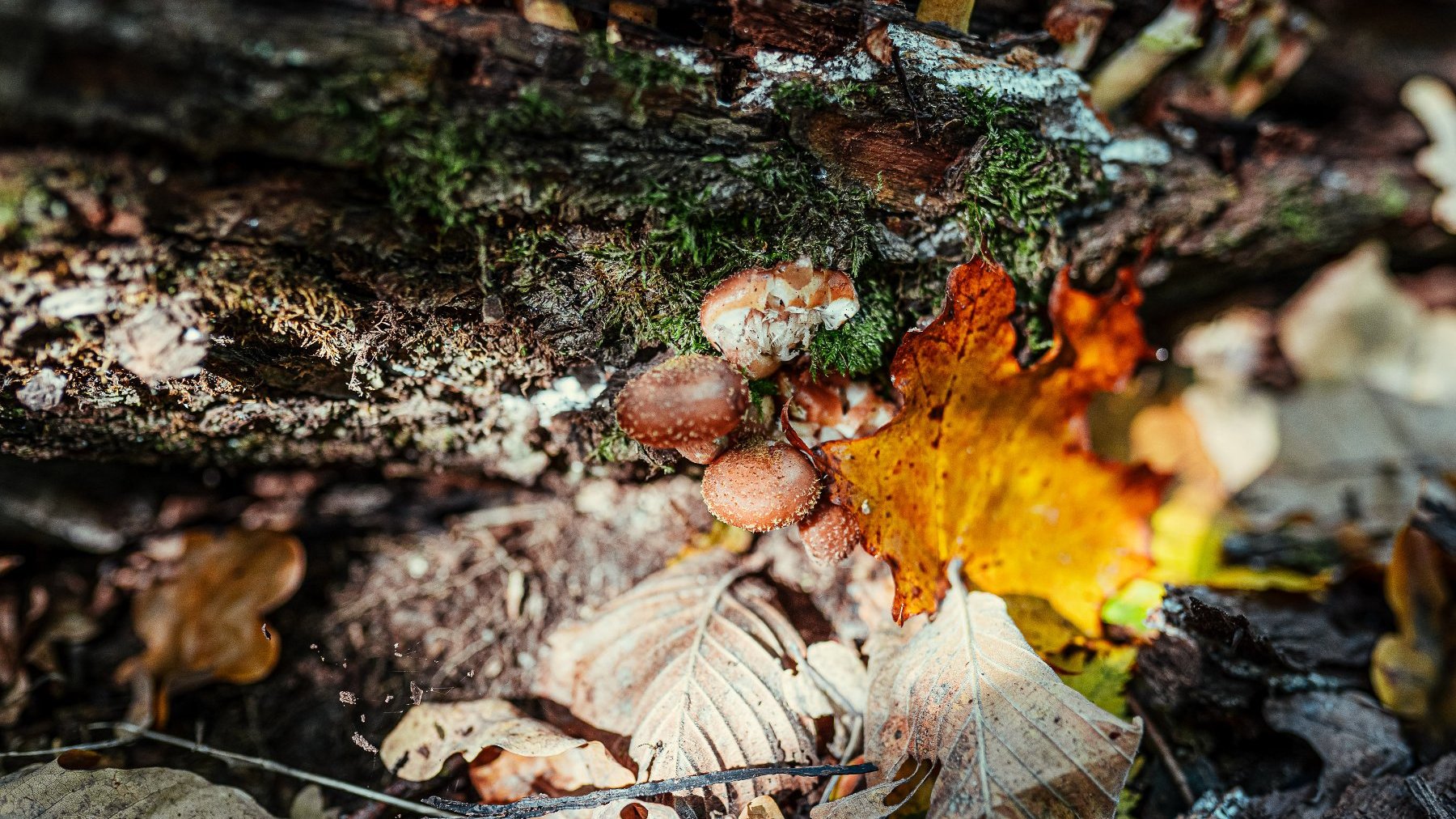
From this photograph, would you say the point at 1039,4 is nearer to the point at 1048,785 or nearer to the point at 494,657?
the point at 1048,785

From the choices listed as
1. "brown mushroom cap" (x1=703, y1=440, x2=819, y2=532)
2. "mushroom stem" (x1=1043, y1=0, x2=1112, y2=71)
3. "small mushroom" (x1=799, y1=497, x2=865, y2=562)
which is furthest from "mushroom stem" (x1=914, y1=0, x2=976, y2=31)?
"small mushroom" (x1=799, y1=497, x2=865, y2=562)

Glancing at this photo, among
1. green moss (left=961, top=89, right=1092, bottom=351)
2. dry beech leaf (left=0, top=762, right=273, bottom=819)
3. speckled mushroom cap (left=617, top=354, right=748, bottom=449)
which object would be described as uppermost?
green moss (left=961, top=89, right=1092, bottom=351)

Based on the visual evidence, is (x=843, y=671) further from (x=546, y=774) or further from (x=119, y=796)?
(x=119, y=796)

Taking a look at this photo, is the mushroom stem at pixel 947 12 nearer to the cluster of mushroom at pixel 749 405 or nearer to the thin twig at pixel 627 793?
the cluster of mushroom at pixel 749 405

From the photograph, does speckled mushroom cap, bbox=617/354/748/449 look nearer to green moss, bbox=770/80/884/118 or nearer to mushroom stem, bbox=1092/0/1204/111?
green moss, bbox=770/80/884/118

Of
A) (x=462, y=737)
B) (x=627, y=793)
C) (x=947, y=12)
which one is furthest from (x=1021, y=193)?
(x=462, y=737)

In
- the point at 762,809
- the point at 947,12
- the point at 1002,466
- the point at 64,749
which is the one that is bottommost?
the point at 64,749
